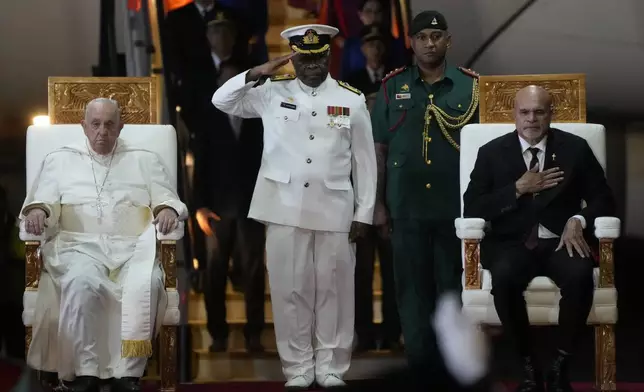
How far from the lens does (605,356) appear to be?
4547 mm

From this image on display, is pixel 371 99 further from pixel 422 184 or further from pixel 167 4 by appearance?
pixel 167 4

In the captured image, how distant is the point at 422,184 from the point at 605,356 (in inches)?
47.0

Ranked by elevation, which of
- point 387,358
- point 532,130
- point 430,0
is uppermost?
point 430,0

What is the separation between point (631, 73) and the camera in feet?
18.2

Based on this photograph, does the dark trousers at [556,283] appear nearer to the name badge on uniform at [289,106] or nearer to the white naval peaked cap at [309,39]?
the name badge on uniform at [289,106]

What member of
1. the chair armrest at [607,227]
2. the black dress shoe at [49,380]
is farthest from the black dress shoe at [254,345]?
the chair armrest at [607,227]

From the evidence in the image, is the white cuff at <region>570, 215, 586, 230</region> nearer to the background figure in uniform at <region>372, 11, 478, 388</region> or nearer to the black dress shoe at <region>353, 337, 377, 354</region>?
the background figure in uniform at <region>372, 11, 478, 388</region>

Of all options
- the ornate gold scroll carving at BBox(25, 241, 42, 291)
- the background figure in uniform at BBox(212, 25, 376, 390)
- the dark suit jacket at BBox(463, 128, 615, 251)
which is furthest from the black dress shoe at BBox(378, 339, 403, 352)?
the ornate gold scroll carving at BBox(25, 241, 42, 291)

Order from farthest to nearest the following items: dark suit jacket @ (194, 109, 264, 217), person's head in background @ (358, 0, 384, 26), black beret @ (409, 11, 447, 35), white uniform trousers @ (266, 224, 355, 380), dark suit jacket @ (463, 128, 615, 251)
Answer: person's head in background @ (358, 0, 384, 26)
dark suit jacket @ (194, 109, 264, 217)
black beret @ (409, 11, 447, 35)
white uniform trousers @ (266, 224, 355, 380)
dark suit jacket @ (463, 128, 615, 251)

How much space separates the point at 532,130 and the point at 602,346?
1040 millimetres

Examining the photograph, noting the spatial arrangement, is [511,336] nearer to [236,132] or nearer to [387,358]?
[387,358]

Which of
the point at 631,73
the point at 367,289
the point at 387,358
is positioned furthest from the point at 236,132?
the point at 631,73

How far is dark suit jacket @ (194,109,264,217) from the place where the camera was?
5.61m

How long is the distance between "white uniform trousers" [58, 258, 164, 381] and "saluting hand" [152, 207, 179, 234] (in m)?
0.19
